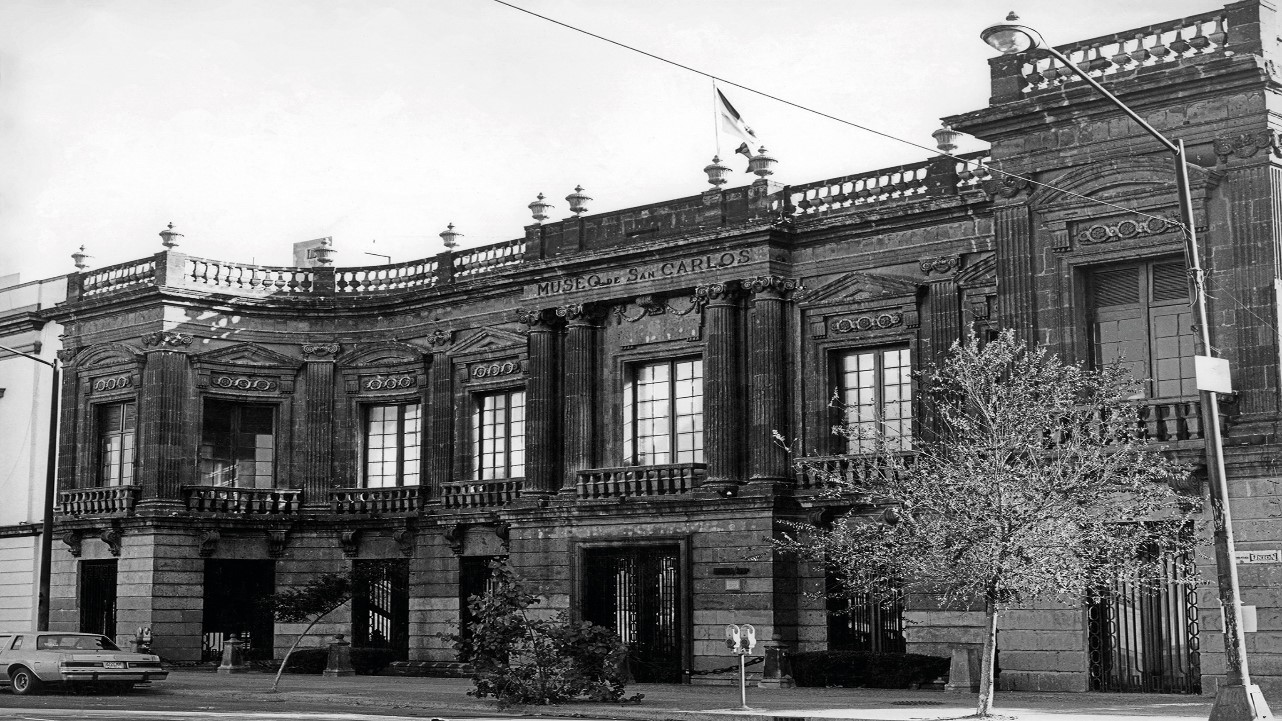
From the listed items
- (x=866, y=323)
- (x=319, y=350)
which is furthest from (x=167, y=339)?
(x=866, y=323)

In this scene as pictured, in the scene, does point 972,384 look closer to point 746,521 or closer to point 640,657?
point 746,521

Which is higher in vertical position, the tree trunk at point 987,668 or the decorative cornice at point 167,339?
the decorative cornice at point 167,339

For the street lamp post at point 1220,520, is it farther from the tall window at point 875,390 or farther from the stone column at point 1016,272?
the tall window at point 875,390

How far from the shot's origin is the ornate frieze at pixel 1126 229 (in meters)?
28.1

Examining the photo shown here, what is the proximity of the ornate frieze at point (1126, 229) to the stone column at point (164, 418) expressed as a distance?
23.5 m

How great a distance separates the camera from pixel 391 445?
146ft

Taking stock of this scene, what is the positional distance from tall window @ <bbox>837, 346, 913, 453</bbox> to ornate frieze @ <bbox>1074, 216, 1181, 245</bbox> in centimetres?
604

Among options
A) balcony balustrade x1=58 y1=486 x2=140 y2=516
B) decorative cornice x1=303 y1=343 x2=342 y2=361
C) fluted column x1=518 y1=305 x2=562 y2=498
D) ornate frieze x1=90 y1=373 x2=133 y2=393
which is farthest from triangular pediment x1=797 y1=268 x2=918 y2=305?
ornate frieze x1=90 y1=373 x2=133 y2=393

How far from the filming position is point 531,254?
4034cm

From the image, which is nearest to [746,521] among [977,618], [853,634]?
[853,634]

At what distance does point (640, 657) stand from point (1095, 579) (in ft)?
46.7

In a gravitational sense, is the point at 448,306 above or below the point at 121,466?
above

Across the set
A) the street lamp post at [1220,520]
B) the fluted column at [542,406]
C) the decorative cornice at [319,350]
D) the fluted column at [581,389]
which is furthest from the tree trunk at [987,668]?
the decorative cornice at [319,350]

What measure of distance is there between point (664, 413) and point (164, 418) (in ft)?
42.9
